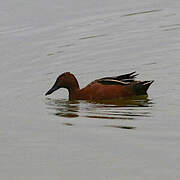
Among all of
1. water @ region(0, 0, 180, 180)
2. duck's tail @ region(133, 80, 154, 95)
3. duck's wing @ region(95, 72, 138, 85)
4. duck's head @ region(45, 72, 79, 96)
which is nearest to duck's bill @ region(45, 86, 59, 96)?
duck's head @ region(45, 72, 79, 96)

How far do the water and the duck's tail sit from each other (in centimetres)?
16

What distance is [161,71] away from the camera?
14727 millimetres

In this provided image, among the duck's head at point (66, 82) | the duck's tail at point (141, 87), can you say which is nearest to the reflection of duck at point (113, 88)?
the duck's tail at point (141, 87)

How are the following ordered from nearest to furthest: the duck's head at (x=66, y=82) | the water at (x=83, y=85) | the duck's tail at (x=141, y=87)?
the water at (x=83, y=85) → the duck's tail at (x=141, y=87) → the duck's head at (x=66, y=82)

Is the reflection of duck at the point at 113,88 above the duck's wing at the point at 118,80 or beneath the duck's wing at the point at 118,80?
beneath

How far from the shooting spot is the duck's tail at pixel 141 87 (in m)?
13.4

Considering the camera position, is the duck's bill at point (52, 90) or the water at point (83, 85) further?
the duck's bill at point (52, 90)

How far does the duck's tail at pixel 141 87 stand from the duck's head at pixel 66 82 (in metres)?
1.10

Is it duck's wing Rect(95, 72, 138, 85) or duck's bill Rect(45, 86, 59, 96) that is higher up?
duck's wing Rect(95, 72, 138, 85)

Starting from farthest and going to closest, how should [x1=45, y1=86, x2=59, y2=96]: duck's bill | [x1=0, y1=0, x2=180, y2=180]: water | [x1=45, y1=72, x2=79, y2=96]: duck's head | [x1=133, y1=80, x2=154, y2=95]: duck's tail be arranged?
[x1=45, y1=72, x2=79, y2=96]: duck's head → [x1=45, y1=86, x2=59, y2=96]: duck's bill → [x1=133, y1=80, x2=154, y2=95]: duck's tail → [x1=0, y1=0, x2=180, y2=180]: water

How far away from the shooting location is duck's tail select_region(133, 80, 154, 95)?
1341cm

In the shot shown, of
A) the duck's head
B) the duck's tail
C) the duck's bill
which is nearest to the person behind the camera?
the duck's tail

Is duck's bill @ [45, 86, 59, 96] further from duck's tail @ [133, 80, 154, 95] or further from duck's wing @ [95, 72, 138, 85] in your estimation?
duck's tail @ [133, 80, 154, 95]

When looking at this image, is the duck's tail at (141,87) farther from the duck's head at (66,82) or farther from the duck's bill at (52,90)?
the duck's bill at (52,90)
